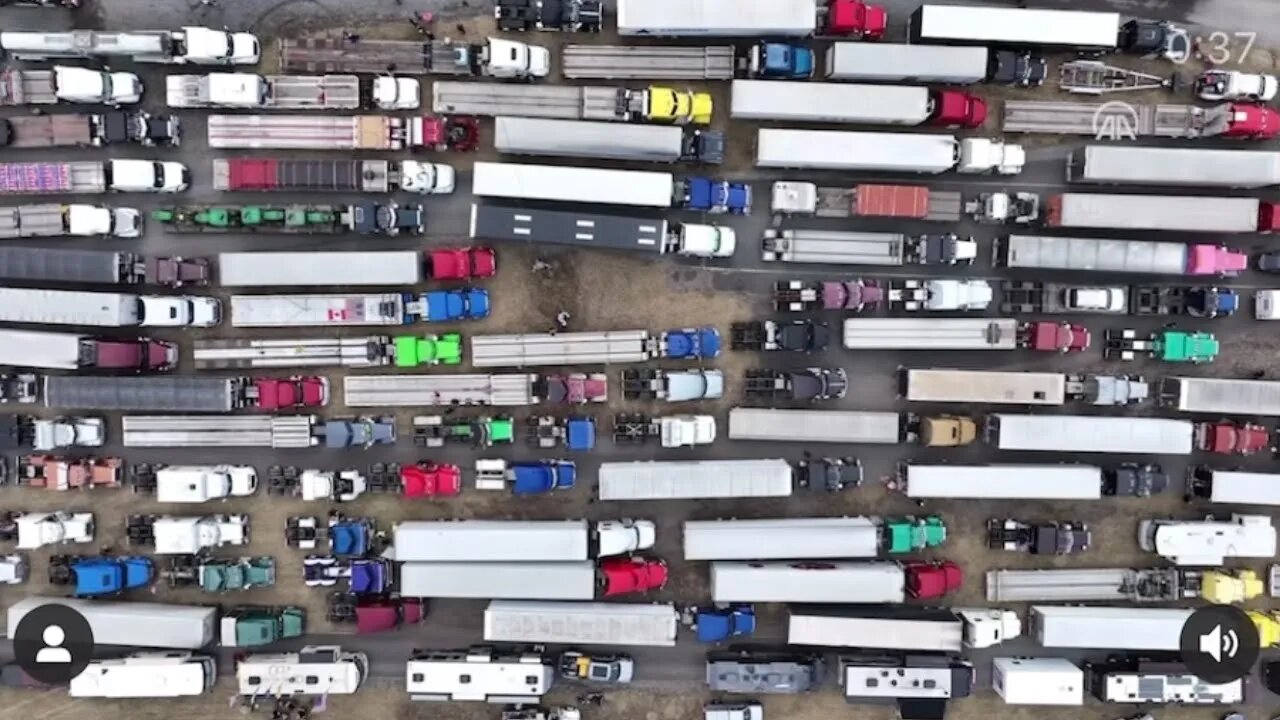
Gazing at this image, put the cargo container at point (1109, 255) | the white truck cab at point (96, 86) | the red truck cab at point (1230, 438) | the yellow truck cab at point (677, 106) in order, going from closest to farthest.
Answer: the white truck cab at point (96, 86)
the yellow truck cab at point (677, 106)
the cargo container at point (1109, 255)
the red truck cab at point (1230, 438)

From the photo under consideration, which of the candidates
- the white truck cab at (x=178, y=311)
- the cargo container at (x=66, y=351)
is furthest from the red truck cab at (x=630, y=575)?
the cargo container at (x=66, y=351)

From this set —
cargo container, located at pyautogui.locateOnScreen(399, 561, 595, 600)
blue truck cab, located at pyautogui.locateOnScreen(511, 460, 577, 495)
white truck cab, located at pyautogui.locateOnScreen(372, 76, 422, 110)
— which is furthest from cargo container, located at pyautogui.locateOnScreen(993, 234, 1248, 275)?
white truck cab, located at pyautogui.locateOnScreen(372, 76, 422, 110)

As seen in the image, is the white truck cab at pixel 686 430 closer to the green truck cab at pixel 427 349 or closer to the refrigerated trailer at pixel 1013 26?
the green truck cab at pixel 427 349

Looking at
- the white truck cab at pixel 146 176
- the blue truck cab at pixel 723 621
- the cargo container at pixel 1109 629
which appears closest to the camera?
the white truck cab at pixel 146 176

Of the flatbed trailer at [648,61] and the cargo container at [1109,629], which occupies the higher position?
the flatbed trailer at [648,61]

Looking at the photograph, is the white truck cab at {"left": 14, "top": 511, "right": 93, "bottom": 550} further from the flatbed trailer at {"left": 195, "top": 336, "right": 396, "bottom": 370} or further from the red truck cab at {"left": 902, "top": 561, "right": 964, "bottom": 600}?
the red truck cab at {"left": 902, "top": 561, "right": 964, "bottom": 600}

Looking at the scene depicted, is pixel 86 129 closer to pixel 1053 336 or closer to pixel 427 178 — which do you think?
pixel 427 178

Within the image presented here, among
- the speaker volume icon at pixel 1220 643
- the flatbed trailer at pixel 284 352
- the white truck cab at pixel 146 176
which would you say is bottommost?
the speaker volume icon at pixel 1220 643

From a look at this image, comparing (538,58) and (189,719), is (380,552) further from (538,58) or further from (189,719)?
(538,58)
